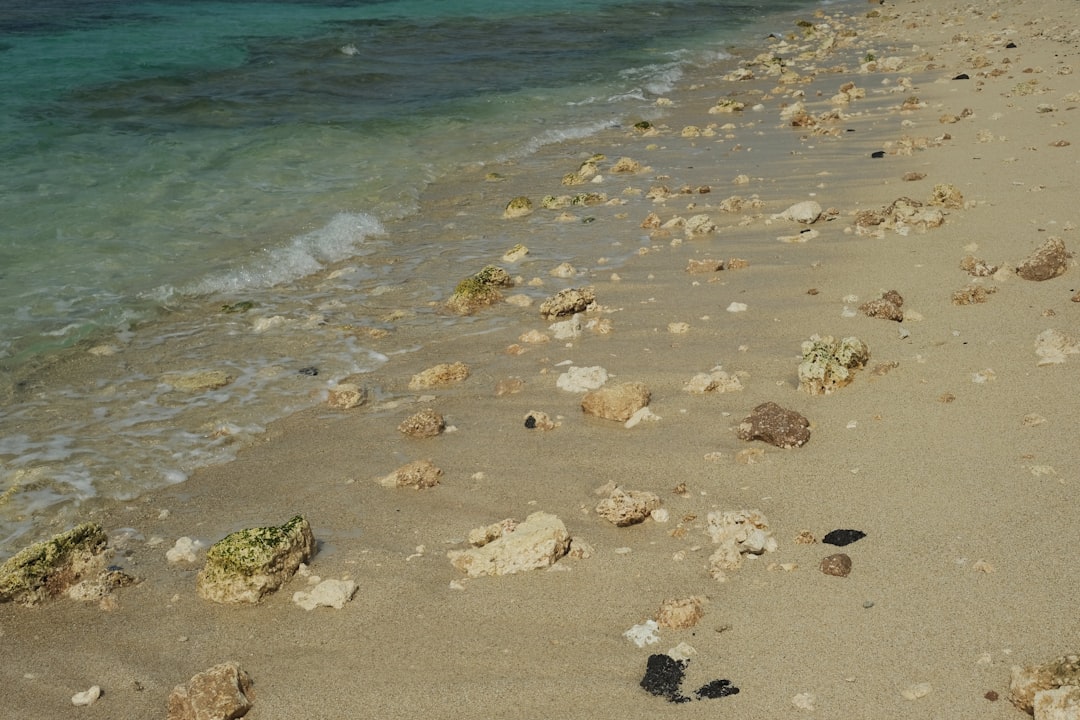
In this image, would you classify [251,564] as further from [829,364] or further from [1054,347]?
[1054,347]

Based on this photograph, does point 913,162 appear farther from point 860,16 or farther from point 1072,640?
point 860,16

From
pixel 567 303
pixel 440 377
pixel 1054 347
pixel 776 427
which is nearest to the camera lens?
pixel 776 427

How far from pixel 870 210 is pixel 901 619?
15.6ft

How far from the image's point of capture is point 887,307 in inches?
201

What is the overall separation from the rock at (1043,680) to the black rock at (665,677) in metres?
0.87

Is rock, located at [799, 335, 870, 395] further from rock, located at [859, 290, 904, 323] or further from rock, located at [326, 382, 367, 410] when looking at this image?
rock, located at [326, 382, 367, 410]

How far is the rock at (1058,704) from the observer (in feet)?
7.39

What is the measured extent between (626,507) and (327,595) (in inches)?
46.2

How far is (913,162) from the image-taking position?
8.30 metres

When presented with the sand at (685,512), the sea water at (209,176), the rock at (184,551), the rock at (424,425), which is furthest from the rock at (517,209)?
the rock at (184,551)

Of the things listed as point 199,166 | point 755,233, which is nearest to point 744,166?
point 755,233

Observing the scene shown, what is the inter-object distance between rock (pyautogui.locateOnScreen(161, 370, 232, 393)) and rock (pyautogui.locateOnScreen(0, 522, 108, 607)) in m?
1.75

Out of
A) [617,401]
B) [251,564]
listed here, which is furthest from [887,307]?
[251,564]

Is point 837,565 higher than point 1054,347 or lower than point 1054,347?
lower
